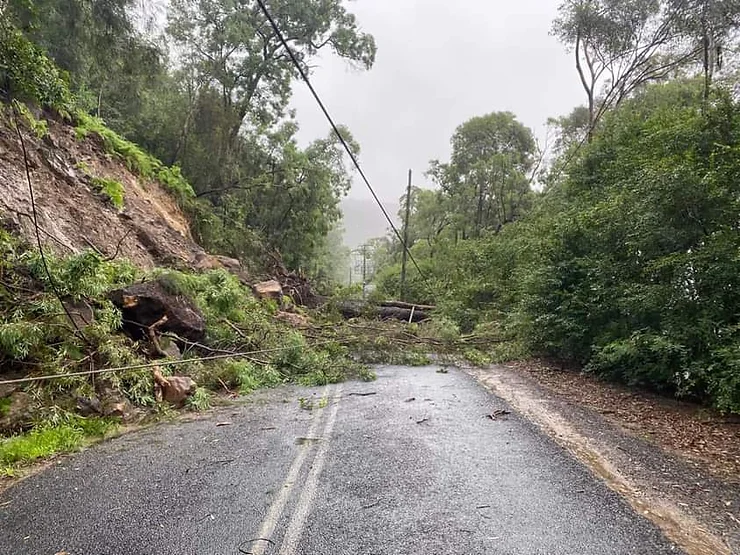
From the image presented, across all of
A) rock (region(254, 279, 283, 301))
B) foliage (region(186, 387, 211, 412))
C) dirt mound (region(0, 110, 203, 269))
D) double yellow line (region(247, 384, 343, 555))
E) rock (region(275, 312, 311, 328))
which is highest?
dirt mound (region(0, 110, 203, 269))

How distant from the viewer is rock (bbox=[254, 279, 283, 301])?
13873mm

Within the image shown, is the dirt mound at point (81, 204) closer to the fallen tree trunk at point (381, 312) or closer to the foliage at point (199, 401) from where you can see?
the foliage at point (199, 401)

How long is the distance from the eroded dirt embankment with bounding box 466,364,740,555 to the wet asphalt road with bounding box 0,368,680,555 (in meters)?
0.24

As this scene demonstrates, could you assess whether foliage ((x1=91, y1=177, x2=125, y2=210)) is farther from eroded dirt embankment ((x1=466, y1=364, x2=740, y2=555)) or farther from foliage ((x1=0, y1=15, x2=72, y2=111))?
eroded dirt embankment ((x1=466, y1=364, x2=740, y2=555))

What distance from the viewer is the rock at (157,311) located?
745 cm

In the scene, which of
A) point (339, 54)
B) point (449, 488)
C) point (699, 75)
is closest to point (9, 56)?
point (449, 488)

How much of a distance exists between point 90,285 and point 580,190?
12.4 meters

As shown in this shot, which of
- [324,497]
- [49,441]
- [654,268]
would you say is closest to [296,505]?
[324,497]

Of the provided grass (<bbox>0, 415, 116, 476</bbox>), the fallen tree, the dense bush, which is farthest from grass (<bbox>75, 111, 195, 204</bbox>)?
the dense bush

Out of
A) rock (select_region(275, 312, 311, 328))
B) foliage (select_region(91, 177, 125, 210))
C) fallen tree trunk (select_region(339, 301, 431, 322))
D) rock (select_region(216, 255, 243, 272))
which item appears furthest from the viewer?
fallen tree trunk (select_region(339, 301, 431, 322))

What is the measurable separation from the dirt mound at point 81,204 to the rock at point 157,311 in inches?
70.5

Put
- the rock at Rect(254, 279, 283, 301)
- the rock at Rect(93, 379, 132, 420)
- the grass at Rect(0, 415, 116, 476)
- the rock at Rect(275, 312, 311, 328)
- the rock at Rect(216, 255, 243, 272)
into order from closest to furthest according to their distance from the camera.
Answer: the grass at Rect(0, 415, 116, 476), the rock at Rect(93, 379, 132, 420), the rock at Rect(275, 312, 311, 328), the rock at Rect(254, 279, 283, 301), the rock at Rect(216, 255, 243, 272)

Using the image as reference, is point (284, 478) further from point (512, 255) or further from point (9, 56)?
point (512, 255)

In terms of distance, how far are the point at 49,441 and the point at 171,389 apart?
75.6 inches
